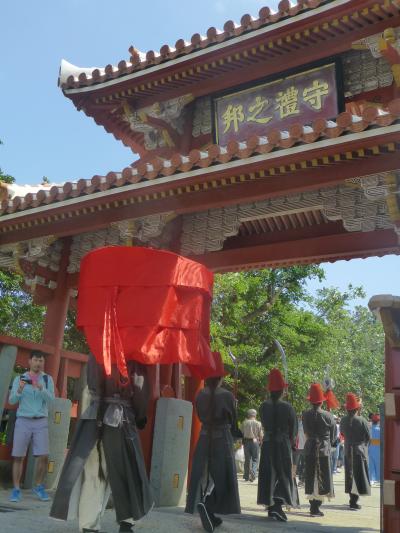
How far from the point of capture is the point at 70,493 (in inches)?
181

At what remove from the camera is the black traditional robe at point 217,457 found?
5.61 meters

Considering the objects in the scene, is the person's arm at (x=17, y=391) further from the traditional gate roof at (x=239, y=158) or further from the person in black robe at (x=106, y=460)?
the traditional gate roof at (x=239, y=158)

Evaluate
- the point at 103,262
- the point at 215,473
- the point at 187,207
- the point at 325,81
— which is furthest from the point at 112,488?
the point at 325,81

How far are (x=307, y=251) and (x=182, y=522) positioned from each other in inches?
145

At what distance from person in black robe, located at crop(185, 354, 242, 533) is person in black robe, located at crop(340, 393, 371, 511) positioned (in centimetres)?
364

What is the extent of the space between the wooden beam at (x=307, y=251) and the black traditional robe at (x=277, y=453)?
6.33 ft

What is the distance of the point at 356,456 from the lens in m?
8.88

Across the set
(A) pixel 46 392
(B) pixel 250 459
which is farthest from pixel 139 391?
(B) pixel 250 459

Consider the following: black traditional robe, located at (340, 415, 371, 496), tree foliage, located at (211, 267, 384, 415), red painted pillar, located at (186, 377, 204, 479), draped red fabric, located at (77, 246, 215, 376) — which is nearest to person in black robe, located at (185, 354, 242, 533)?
draped red fabric, located at (77, 246, 215, 376)

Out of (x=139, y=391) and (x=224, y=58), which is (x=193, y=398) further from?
(x=224, y=58)

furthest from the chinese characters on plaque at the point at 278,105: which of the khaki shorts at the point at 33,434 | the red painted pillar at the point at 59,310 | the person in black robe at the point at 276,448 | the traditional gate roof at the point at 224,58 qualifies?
the khaki shorts at the point at 33,434

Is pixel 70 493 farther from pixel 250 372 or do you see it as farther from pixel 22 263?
pixel 250 372

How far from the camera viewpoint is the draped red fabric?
4.96 m

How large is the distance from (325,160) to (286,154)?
0.41m
